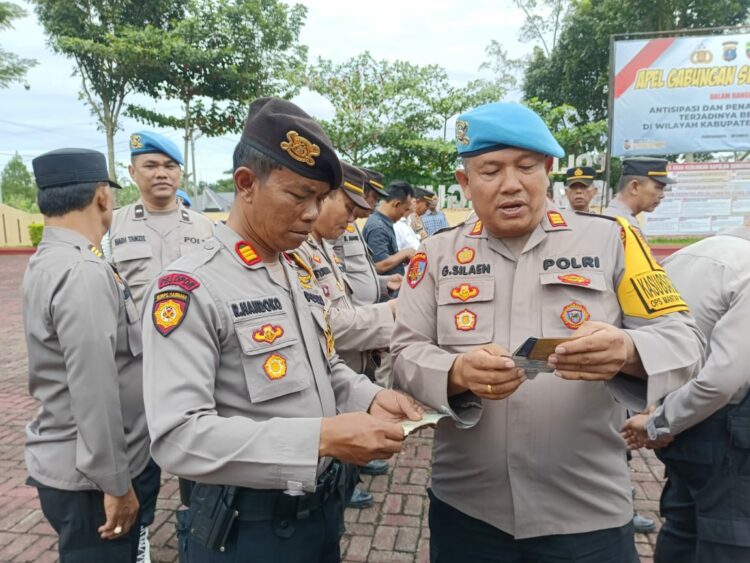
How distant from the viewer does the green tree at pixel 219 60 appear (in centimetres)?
1861

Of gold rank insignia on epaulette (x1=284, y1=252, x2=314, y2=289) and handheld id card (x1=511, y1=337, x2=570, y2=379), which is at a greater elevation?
gold rank insignia on epaulette (x1=284, y1=252, x2=314, y2=289)

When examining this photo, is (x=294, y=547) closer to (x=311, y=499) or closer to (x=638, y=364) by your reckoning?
(x=311, y=499)

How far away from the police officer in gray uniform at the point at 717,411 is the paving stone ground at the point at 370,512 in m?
1.14

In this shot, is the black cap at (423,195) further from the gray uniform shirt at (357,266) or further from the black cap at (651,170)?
the gray uniform shirt at (357,266)

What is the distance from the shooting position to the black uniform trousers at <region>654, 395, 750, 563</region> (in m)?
2.00

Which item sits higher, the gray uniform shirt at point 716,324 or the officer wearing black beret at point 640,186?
the officer wearing black beret at point 640,186

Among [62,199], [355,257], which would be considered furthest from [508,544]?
[355,257]

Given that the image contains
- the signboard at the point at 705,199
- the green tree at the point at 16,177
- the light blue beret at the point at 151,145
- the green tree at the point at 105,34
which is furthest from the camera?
the green tree at the point at 16,177

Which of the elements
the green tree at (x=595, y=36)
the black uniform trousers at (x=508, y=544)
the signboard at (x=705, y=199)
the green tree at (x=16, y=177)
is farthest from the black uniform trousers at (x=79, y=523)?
the green tree at (x=16, y=177)

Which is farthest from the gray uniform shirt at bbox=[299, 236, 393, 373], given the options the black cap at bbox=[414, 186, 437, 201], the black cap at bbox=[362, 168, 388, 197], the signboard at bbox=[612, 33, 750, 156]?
the signboard at bbox=[612, 33, 750, 156]

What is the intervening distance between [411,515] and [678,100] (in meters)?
9.11

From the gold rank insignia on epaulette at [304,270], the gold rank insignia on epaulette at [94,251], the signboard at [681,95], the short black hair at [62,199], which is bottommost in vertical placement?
the gold rank insignia on epaulette at [304,270]

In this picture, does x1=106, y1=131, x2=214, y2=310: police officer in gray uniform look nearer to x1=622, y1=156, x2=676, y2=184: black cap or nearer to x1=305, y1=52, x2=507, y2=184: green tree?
x1=622, y1=156, x2=676, y2=184: black cap

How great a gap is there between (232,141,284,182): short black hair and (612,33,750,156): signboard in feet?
30.9
